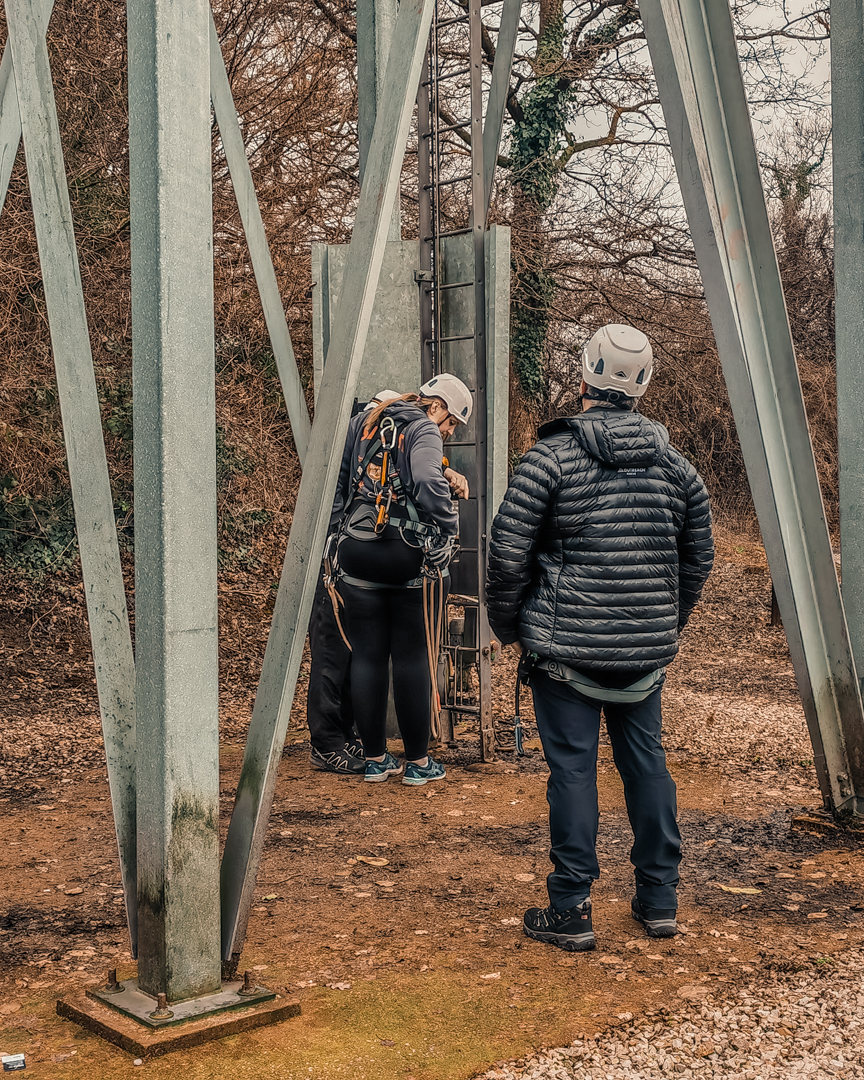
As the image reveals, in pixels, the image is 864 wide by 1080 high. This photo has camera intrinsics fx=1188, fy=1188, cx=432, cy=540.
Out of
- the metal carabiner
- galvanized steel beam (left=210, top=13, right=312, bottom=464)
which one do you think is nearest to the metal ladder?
the metal carabiner

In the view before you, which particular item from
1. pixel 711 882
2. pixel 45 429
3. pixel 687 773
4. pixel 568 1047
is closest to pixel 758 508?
pixel 711 882

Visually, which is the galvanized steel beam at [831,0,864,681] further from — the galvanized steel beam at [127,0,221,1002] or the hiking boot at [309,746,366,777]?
the galvanized steel beam at [127,0,221,1002]

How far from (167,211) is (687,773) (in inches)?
167

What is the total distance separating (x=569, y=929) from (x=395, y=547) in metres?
2.21

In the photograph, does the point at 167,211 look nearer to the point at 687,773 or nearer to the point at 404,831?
the point at 404,831

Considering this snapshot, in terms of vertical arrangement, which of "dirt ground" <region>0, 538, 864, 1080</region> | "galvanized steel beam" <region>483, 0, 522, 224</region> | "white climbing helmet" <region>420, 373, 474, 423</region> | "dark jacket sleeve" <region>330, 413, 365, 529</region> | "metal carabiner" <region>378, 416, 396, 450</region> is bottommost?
"dirt ground" <region>0, 538, 864, 1080</region>

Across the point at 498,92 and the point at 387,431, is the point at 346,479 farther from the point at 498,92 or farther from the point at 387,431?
the point at 498,92

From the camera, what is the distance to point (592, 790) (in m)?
3.73

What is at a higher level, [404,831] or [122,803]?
[122,803]

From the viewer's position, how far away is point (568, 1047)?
9.65 ft

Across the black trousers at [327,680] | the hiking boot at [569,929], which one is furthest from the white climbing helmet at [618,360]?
the black trousers at [327,680]

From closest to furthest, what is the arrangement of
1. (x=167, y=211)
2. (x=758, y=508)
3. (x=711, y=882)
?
(x=167, y=211)
(x=711, y=882)
(x=758, y=508)

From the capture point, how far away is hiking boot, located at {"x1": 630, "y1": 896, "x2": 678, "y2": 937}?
3766 millimetres

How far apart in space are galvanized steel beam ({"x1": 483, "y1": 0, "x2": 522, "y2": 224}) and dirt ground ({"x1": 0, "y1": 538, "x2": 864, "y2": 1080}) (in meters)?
3.19
